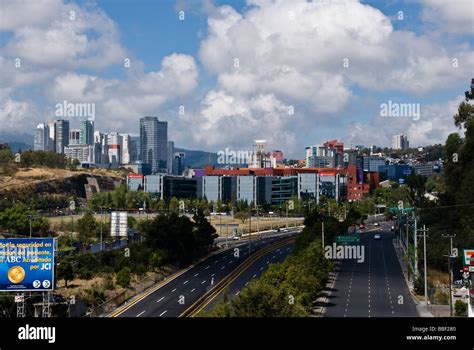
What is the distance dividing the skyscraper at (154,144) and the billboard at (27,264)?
10410 centimetres

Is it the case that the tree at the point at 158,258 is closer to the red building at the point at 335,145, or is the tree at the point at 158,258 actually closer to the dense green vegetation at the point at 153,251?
the dense green vegetation at the point at 153,251

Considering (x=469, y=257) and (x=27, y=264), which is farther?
(x=469, y=257)

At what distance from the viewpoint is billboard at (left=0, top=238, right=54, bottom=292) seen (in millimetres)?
16250

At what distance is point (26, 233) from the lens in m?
43.0

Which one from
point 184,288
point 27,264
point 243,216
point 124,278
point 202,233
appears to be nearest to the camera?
point 27,264

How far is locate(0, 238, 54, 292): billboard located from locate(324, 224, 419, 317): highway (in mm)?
9738

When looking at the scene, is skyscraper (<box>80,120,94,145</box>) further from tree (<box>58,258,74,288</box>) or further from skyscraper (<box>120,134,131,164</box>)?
tree (<box>58,258,74,288</box>)

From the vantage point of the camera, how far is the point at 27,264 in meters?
16.7

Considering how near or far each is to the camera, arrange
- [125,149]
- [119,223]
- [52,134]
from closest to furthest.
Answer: [119,223] < [52,134] < [125,149]

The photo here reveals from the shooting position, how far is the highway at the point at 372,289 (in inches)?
937

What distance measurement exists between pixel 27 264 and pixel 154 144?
110 metres

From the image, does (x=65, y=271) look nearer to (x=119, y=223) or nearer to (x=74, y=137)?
(x=119, y=223)

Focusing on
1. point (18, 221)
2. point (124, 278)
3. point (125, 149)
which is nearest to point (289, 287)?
point (124, 278)
